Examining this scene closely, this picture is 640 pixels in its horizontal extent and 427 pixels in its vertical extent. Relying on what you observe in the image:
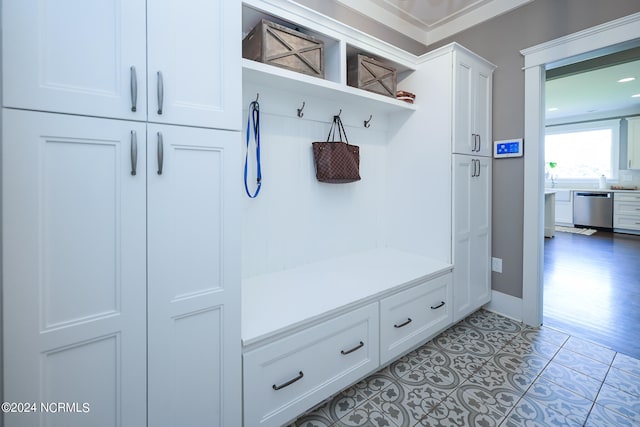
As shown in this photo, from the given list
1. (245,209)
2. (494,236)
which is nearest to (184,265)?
(245,209)

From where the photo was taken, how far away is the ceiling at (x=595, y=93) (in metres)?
4.19

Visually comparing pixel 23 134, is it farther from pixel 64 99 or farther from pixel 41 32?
pixel 41 32

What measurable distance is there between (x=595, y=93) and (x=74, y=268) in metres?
7.30

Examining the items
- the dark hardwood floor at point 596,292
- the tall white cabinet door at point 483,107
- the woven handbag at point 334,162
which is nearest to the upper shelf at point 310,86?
the woven handbag at point 334,162

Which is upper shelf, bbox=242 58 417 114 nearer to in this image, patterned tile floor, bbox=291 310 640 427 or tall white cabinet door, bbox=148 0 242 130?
tall white cabinet door, bbox=148 0 242 130

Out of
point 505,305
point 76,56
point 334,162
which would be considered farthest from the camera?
point 505,305

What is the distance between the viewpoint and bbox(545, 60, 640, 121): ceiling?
4188mm

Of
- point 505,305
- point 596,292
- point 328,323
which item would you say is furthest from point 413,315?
point 596,292

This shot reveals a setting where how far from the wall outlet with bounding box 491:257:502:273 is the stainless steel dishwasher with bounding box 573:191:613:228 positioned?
5695 millimetres

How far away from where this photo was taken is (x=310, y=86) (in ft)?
5.87

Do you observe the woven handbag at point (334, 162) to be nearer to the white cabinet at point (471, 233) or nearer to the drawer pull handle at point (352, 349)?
the white cabinet at point (471, 233)

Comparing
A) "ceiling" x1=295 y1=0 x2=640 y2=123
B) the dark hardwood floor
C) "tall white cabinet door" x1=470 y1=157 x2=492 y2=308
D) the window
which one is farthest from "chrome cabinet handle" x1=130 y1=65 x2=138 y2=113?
the window

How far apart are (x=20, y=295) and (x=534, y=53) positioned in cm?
318

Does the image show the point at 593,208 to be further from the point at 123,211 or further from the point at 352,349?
the point at 123,211
